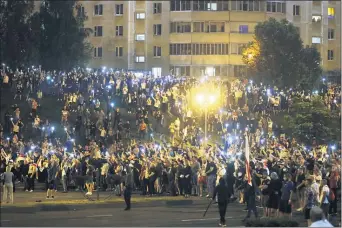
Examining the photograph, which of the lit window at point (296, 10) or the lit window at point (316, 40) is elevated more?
the lit window at point (296, 10)

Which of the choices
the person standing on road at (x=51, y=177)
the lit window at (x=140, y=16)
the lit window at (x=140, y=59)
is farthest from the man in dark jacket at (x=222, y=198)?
the lit window at (x=140, y=16)

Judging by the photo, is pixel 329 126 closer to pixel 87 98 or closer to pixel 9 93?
pixel 87 98

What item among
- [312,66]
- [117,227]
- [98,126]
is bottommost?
[117,227]

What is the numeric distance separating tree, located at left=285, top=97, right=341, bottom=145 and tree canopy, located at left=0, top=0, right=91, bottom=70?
725 inches

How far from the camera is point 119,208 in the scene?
3034 cm

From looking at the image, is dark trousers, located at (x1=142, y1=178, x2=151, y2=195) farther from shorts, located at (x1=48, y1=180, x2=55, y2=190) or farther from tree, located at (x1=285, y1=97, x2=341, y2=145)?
tree, located at (x1=285, y1=97, x2=341, y2=145)

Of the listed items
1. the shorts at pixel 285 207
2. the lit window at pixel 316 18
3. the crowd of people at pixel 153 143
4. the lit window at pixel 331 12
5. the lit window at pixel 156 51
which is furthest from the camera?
the lit window at pixel 331 12

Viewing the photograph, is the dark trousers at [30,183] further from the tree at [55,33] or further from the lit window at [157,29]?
the lit window at [157,29]

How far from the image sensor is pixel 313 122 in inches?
2169

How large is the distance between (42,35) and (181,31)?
25.0m

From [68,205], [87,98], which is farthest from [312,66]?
[68,205]

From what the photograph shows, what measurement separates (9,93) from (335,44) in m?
53.3

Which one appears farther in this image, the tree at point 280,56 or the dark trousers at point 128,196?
the tree at point 280,56

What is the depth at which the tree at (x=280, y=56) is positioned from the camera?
7450 cm
